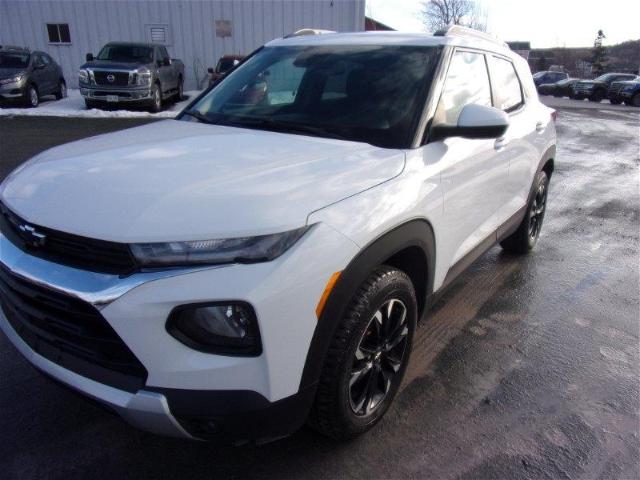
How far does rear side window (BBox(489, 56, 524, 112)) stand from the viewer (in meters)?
3.68

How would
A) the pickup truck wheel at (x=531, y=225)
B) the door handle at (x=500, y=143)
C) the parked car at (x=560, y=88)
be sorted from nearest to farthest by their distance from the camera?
the door handle at (x=500, y=143), the pickup truck wheel at (x=531, y=225), the parked car at (x=560, y=88)

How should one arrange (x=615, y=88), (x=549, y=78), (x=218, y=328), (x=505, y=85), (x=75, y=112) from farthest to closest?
1. (x=549, y=78)
2. (x=615, y=88)
3. (x=75, y=112)
4. (x=505, y=85)
5. (x=218, y=328)

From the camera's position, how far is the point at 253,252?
174 cm

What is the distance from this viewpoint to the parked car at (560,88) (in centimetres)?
3169

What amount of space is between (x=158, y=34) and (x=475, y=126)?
21994 millimetres

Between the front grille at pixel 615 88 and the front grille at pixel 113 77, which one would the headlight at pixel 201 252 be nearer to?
the front grille at pixel 113 77

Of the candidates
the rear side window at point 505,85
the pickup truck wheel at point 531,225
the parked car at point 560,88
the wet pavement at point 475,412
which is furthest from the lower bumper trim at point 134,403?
the parked car at point 560,88

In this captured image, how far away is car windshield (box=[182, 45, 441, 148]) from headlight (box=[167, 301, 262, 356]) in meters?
1.26

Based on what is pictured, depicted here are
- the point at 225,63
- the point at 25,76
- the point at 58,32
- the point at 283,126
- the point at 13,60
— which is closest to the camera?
the point at 283,126

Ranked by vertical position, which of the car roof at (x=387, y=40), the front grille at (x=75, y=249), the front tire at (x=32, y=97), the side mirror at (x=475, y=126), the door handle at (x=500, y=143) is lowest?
the front tire at (x=32, y=97)

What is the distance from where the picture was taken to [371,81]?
9.68 ft

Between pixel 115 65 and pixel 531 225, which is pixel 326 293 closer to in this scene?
pixel 531 225

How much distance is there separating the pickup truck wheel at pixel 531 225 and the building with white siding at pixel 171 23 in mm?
17749

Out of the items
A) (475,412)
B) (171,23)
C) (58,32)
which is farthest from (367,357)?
(58,32)
